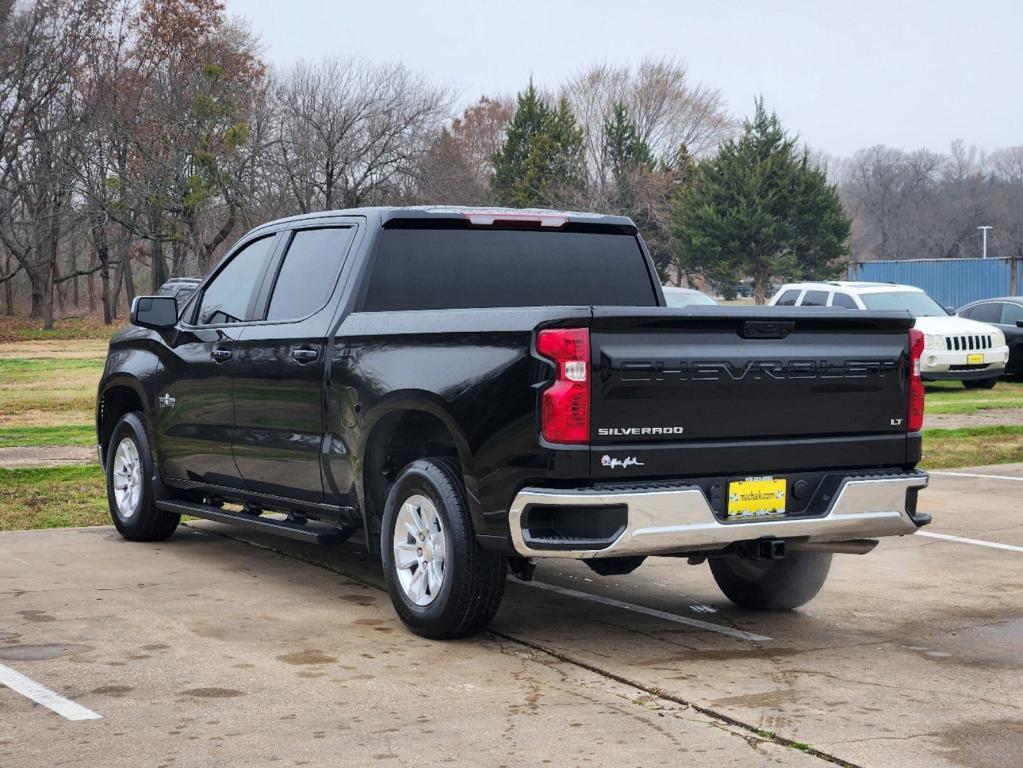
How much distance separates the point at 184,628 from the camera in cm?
660

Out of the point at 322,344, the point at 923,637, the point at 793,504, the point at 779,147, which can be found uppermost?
the point at 779,147

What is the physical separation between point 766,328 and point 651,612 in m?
1.80

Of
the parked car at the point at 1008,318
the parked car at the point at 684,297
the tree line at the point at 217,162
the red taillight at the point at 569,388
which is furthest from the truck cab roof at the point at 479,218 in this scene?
the tree line at the point at 217,162

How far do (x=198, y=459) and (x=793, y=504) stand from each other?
3.82 meters

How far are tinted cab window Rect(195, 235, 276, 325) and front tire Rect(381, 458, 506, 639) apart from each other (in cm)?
209

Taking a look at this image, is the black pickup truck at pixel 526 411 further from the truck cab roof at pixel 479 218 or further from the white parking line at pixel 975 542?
the white parking line at pixel 975 542

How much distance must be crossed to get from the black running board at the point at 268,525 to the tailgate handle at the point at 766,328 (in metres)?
2.37

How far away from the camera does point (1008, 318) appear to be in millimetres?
27016

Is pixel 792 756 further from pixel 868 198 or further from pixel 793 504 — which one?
pixel 868 198

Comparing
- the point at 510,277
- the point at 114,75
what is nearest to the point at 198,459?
the point at 510,277

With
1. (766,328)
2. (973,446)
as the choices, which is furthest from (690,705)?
(973,446)

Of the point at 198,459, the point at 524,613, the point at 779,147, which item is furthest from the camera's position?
the point at 779,147

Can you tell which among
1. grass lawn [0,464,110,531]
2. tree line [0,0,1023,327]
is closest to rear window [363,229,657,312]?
grass lawn [0,464,110,531]

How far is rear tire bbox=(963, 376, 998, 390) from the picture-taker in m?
25.3
